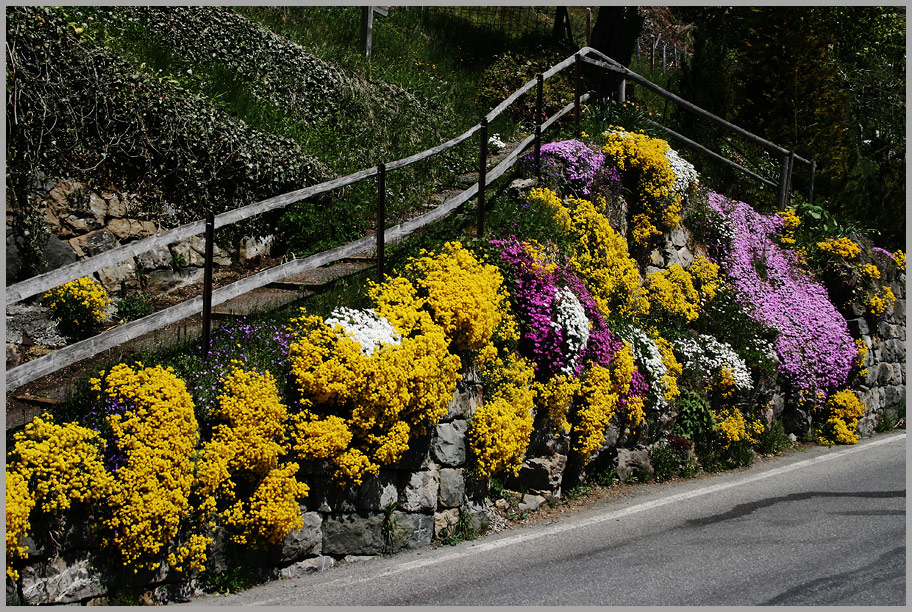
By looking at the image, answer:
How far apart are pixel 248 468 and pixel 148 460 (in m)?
0.76

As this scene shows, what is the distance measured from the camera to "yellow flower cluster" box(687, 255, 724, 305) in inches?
469

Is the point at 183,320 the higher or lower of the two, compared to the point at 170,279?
lower

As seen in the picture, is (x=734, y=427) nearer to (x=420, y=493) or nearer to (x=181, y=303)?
(x=420, y=493)

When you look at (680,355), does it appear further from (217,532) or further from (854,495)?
(217,532)

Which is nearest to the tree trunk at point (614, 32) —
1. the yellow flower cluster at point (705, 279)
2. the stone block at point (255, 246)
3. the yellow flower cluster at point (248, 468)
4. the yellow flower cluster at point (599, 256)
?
the yellow flower cluster at point (705, 279)

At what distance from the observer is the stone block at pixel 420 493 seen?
6914mm

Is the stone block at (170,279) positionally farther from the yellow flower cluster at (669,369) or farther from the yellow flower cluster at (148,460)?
the yellow flower cluster at (669,369)

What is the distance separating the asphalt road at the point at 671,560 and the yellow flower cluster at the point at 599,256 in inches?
102

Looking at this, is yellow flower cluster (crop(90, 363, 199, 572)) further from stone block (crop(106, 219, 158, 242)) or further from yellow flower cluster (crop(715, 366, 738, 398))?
yellow flower cluster (crop(715, 366, 738, 398))

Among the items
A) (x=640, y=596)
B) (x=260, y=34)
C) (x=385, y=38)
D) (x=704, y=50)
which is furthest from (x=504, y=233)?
(x=704, y=50)

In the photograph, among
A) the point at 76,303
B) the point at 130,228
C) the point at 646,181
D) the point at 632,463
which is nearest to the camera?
the point at 76,303

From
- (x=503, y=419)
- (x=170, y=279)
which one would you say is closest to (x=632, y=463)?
(x=503, y=419)

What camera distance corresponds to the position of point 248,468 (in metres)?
5.89

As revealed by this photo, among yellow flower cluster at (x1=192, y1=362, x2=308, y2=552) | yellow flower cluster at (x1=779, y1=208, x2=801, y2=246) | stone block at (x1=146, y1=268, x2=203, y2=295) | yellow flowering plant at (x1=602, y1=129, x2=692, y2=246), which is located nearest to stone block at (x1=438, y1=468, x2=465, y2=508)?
yellow flower cluster at (x1=192, y1=362, x2=308, y2=552)
